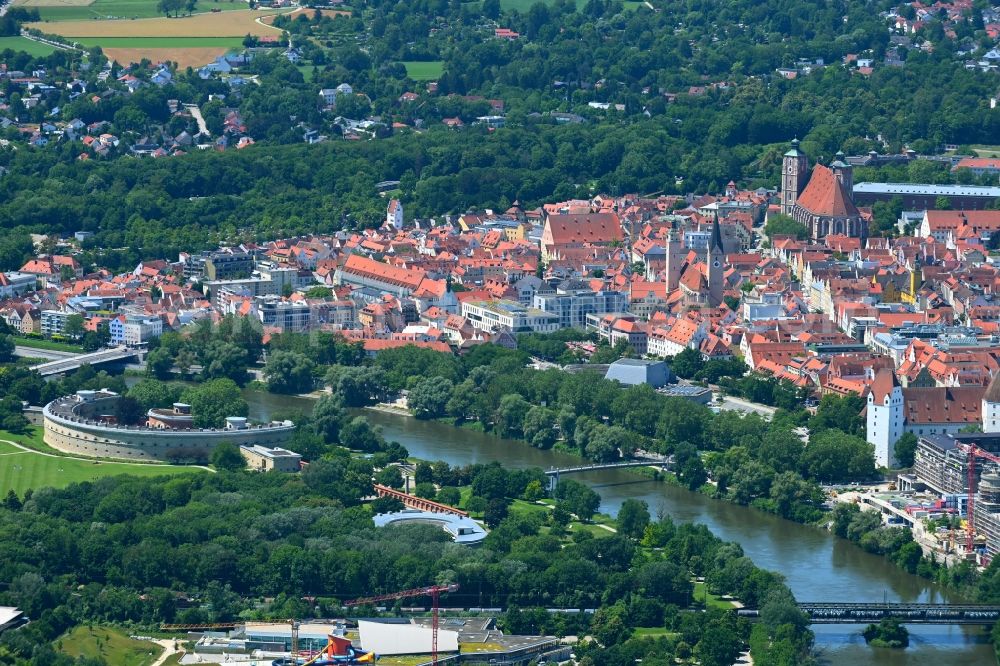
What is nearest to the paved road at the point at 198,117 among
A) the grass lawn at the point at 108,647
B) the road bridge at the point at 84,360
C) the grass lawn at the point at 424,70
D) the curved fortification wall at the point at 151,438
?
the grass lawn at the point at 424,70

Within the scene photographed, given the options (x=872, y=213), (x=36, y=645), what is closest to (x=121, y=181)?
(x=872, y=213)

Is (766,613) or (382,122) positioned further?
(382,122)

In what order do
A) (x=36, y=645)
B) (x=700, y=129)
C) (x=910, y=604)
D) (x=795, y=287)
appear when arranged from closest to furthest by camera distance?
(x=36, y=645), (x=910, y=604), (x=795, y=287), (x=700, y=129)

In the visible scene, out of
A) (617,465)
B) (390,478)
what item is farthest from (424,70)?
(390,478)

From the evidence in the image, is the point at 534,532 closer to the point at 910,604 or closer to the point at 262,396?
the point at 910,604

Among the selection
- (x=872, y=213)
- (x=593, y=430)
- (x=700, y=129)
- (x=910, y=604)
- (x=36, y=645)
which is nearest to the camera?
(x=36, y=645)
